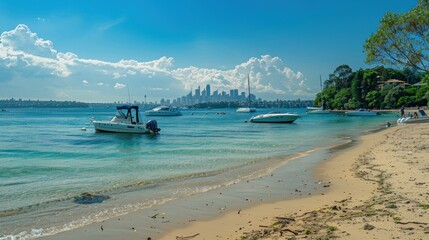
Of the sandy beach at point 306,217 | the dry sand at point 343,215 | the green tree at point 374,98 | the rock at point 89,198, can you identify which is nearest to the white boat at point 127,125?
the rock at point 89,198

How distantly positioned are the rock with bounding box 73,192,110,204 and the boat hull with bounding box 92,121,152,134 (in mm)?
32173

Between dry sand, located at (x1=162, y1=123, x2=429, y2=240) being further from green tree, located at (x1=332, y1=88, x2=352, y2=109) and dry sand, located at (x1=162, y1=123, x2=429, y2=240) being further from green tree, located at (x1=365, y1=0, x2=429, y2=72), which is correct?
green tree, located at (x1=332, y1=88, x2=352, y2=109)

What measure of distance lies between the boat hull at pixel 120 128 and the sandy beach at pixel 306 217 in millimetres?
32930

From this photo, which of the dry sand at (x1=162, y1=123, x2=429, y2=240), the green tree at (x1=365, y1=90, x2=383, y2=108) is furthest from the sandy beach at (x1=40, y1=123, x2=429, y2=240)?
the green tree at (x1=365, y1=90, x2=383, y2=108)

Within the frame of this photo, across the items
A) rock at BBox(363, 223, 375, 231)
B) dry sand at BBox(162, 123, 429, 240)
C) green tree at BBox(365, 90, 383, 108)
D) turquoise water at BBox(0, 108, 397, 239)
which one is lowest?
turquoise water at BBox(0, 108, 397, 239)

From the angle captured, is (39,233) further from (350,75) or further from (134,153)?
(350,75)

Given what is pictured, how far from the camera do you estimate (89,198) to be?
11633mm

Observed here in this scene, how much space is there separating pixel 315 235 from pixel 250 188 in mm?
5983

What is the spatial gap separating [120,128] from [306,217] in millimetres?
Result: 39500

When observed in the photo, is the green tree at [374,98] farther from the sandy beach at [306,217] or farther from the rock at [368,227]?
the rock at [368,227]

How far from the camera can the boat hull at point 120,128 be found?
145ft

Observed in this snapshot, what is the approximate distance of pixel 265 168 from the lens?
18000 mm

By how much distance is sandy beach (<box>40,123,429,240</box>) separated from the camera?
711cm

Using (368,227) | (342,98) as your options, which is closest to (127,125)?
(368,227)
